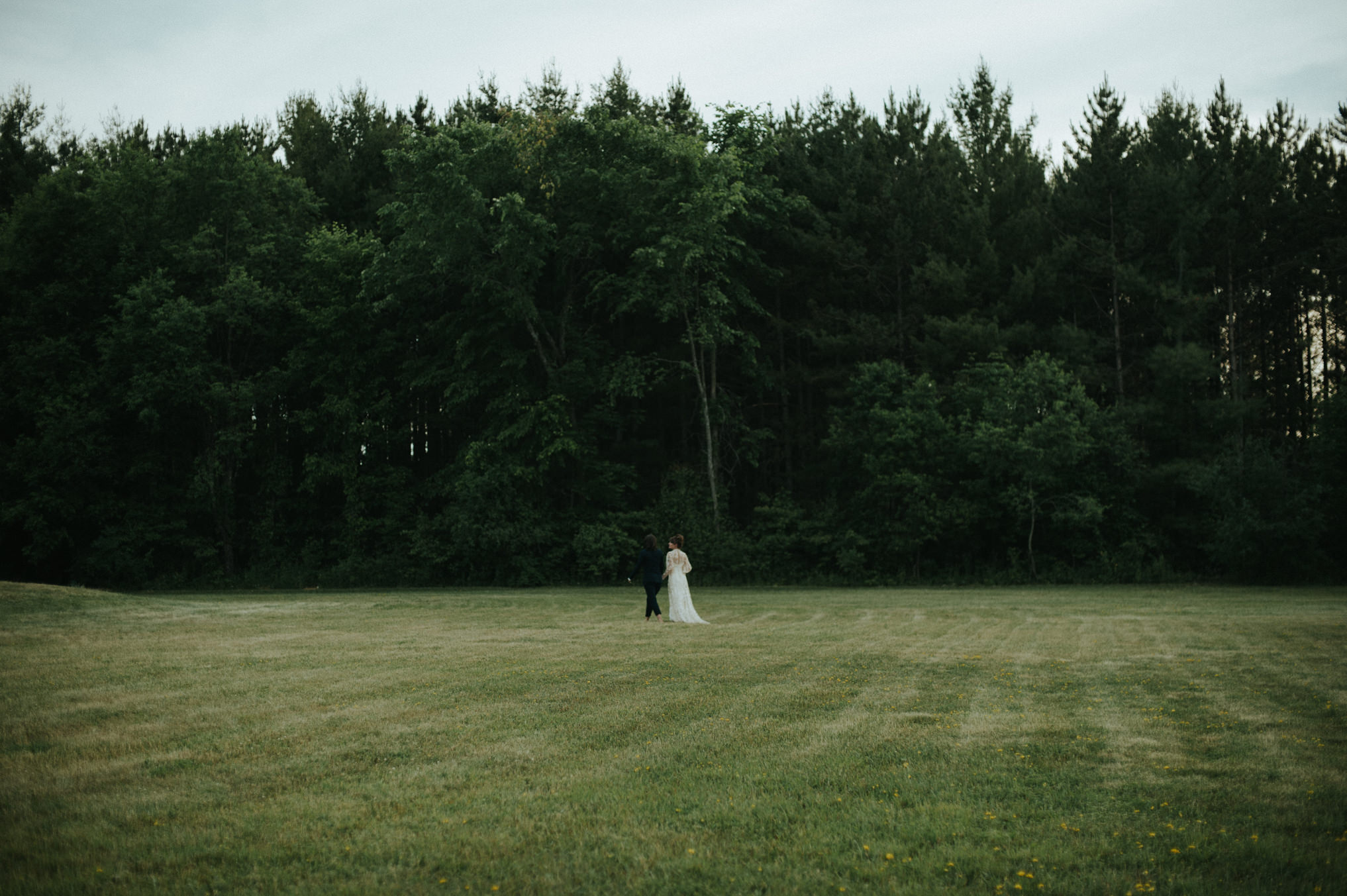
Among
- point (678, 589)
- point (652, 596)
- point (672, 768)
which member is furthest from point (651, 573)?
point (672, 768)

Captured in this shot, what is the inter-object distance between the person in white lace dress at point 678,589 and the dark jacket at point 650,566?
304 mm

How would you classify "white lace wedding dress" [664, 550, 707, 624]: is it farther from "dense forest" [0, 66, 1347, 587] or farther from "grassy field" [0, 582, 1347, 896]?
"dense forest" [0, 66, 1347, 587]

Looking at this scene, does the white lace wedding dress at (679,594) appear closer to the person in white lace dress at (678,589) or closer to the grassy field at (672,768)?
the person in white lace dress at (678,589)

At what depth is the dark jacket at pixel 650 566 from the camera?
20.0 m

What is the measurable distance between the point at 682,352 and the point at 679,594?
21.9 meters

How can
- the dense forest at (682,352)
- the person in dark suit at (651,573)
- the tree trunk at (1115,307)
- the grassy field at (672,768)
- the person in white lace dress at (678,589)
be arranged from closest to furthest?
the grassy field at (672,768), the person in white lace dress at (678,589), the person in dark suit at (651,573), the dense forest at (682,352), the tree trunk at (1115,307)

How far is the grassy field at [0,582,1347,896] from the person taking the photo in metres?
4.95

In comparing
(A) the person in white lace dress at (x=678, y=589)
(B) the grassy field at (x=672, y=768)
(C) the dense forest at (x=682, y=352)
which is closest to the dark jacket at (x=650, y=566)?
(A) the person in white lace dress at (x=678, y=589)

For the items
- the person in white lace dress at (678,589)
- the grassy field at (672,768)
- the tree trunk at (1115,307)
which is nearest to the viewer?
the grassy field at (672,768)

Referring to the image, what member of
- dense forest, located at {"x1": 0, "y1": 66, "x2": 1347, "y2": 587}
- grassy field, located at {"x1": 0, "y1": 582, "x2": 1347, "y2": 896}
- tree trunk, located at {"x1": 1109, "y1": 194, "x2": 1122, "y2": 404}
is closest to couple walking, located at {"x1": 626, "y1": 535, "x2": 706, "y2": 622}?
grassy field, located at {"x1": 0, "y1": 582, "x2": 1347, "y2": 896}

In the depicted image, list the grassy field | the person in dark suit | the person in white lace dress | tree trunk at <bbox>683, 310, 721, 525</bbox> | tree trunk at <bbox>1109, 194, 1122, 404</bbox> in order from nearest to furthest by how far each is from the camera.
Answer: the grassy field
the person in white lace dress
the person in dark suit
tree trunk at <bbox>683, 310, 721, 525</bbox>
tree trunk at <bbox>1109, 194, 1122, 404</bbox>

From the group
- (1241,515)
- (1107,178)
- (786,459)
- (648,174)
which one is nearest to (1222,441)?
(1241,515)

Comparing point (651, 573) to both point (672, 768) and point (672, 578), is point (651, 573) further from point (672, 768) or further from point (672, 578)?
point (672, 768)

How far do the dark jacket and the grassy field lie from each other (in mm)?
5877
